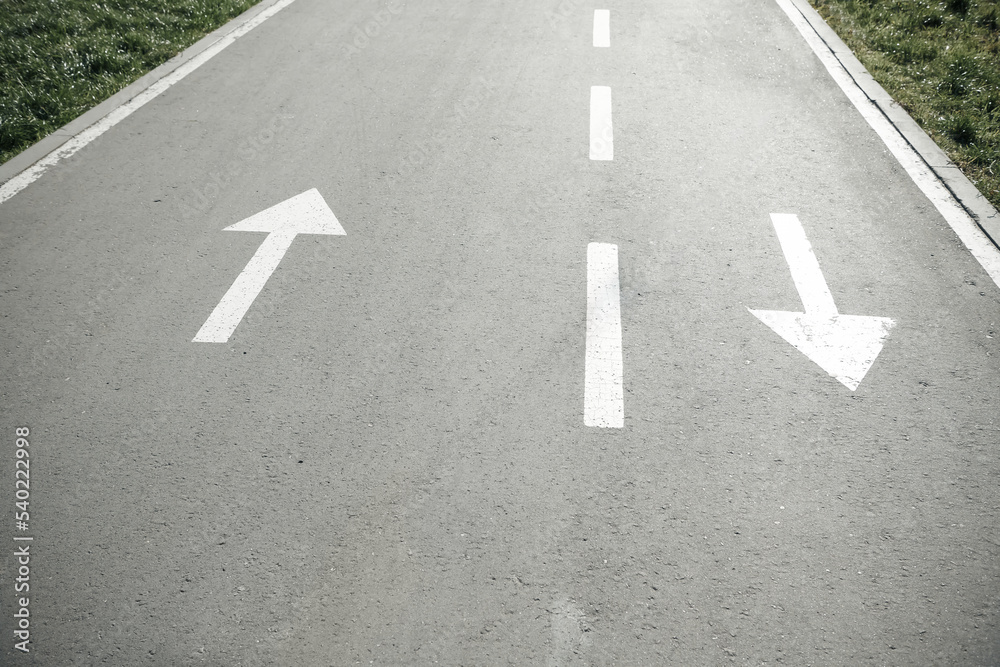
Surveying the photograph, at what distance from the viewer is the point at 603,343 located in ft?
14.9

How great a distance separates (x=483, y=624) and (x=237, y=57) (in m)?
7.71

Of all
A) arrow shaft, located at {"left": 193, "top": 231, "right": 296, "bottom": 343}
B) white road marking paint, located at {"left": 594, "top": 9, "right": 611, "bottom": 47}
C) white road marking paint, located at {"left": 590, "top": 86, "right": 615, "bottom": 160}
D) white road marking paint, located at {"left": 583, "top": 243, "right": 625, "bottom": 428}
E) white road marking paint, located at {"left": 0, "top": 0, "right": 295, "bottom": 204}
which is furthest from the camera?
white road marking paint, located at {"left": 594, "top": 9, "right": 611, "bottom": 47}

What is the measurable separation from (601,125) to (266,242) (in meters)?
3.54

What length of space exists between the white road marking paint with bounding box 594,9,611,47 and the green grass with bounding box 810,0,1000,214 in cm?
290

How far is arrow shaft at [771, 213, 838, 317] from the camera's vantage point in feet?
15.6

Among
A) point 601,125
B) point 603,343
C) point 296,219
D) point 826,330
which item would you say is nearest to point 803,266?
point 826,330

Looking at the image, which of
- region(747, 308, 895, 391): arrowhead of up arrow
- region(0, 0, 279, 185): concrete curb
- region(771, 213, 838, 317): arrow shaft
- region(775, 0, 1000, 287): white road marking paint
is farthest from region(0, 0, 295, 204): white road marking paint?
region(775, 0, 1000, 287): white road marking paint

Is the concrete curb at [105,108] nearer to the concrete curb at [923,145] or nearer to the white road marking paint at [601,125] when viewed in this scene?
the white road marking paint at [601,125]

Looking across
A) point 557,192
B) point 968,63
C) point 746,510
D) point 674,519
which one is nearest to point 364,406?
point 674,519

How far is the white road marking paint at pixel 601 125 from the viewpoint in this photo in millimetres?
6590

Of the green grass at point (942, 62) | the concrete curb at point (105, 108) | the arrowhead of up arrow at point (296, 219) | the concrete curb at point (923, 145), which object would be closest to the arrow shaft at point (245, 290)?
the arrowhead of up arrow at point (296, 219)

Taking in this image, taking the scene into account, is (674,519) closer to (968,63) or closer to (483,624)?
(483,624)

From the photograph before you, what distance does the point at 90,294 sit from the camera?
494 cm

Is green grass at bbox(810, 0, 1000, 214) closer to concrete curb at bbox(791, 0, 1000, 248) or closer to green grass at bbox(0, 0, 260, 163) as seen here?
concrete curb at bbox(791, 0, 1000, 248)
